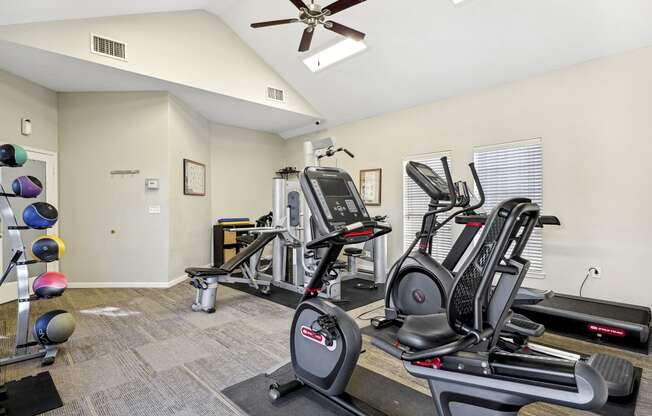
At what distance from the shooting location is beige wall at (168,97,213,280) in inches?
205

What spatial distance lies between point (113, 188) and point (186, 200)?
1.07 m

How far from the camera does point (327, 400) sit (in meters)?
2.06

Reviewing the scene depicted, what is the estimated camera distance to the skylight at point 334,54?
4705 millimetres

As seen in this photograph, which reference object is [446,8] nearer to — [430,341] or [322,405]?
[430,341]

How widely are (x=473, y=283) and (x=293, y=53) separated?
470cm

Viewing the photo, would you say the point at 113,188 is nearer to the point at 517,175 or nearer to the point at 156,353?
the point at 156,353

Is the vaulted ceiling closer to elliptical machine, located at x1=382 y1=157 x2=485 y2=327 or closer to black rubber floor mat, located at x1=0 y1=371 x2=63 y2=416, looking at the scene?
elliptical machine, located at x1=382 y1=157 x2=485 y2=327

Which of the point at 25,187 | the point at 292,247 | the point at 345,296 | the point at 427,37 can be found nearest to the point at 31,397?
the point at 25,187

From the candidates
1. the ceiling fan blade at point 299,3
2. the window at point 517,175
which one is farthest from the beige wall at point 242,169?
the window at point 517,175

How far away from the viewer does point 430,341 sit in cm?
166

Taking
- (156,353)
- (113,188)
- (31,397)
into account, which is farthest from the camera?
(113,188)

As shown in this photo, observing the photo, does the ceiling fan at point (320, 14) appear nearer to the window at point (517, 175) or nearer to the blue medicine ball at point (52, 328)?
the window at point (517, 175)

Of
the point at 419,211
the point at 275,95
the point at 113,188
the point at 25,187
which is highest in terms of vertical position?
the point at 275,95

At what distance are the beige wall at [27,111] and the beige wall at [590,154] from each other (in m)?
6.00
